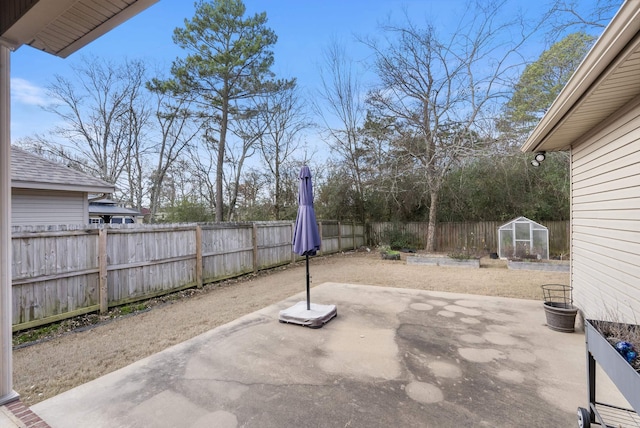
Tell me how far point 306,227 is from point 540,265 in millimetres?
7381

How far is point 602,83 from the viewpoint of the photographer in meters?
2.09

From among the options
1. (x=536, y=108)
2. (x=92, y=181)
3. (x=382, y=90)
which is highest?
(x=382, y=90)

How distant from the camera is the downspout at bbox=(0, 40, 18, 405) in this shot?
1.97 metres

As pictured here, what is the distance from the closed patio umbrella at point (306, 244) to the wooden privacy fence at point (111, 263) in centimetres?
303

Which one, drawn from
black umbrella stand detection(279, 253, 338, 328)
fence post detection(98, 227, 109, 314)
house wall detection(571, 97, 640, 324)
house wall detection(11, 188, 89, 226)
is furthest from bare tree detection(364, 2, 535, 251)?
house wall detection(11, 188, 89, 226)

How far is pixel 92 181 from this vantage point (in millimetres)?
7441

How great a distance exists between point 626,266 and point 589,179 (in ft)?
4.28

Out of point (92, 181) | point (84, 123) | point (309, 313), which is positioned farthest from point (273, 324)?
point (84, 123)

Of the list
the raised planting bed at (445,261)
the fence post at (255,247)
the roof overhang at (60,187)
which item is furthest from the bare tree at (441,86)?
the roof overhang at (60,187)

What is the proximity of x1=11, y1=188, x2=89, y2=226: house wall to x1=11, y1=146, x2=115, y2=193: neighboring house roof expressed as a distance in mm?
371

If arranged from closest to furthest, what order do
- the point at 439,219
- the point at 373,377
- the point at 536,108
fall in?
the point at 373,377 < the point at 536,108 < the point at 439,219

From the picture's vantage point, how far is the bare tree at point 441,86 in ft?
31.0

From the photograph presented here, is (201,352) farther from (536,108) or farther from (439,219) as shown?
(439,219)

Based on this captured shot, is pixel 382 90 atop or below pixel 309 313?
atop
